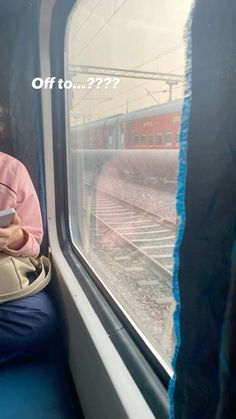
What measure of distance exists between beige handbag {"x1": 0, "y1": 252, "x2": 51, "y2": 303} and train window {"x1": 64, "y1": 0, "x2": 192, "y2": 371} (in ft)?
0.89

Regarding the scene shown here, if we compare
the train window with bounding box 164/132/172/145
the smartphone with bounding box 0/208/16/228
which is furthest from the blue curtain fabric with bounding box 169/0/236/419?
the smartphone with bounding box 0/208/16/228

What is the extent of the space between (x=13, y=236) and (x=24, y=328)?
1.29ft

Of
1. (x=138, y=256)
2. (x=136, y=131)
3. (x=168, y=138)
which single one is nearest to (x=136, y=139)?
(x=136, y=131)

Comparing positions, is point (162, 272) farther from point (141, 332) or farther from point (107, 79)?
point (107, 79)

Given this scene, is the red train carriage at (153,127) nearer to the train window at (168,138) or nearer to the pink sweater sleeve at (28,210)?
the train window at (168,138)

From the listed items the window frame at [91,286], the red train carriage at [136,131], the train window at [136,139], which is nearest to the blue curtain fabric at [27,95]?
the window frame at [91,286]

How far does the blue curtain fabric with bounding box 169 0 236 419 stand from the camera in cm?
30

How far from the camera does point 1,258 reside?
56.8 inches

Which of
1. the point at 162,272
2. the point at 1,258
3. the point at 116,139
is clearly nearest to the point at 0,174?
the point at 1,258

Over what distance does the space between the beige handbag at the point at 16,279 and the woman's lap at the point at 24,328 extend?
4 cm

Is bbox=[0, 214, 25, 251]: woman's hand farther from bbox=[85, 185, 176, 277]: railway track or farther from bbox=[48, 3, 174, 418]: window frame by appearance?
bbox=[85, 185, 176, 277]: railway track

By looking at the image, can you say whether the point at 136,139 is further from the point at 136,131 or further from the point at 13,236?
the point at 13,236

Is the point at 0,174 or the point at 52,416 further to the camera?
the point at 0,174

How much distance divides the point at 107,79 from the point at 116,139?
0.87ft
